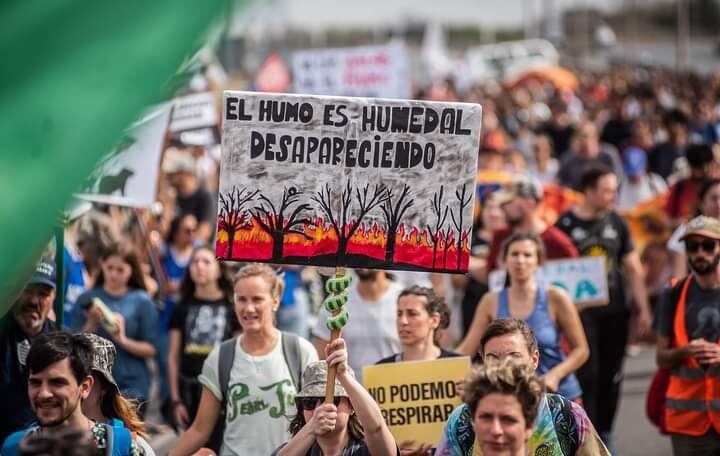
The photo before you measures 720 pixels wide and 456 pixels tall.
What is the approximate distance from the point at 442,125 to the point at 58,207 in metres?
3.12

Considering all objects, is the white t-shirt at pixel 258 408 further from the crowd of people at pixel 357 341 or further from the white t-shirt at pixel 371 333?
the white t-shirt at pixel 371 333

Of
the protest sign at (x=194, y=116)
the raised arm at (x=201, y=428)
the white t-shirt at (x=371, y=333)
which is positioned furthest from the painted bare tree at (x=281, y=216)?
the protest sign at (x=194, y=116)

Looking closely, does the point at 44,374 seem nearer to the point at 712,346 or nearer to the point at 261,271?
the point at 261,271

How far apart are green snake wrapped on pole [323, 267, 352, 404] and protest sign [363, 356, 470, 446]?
135 cm

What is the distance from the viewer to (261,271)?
686 cm

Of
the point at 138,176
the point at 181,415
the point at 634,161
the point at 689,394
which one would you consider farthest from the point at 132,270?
the point at 634,161

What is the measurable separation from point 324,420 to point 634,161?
12.4m

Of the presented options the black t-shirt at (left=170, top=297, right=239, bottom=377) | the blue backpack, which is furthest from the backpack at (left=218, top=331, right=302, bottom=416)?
the black t-shirt at (left=170, top=297, right=239, bottom=377)

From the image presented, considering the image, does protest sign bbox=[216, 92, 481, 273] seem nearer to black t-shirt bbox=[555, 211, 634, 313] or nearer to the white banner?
black t-shirt bbox=[555, 211, 634, 313]

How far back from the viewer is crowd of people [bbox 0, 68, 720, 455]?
5.00 metres

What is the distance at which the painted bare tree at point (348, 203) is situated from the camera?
5.42m

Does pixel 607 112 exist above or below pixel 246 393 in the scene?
above

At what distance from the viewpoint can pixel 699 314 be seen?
7406mm

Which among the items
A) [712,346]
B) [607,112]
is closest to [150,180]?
[712,346]
